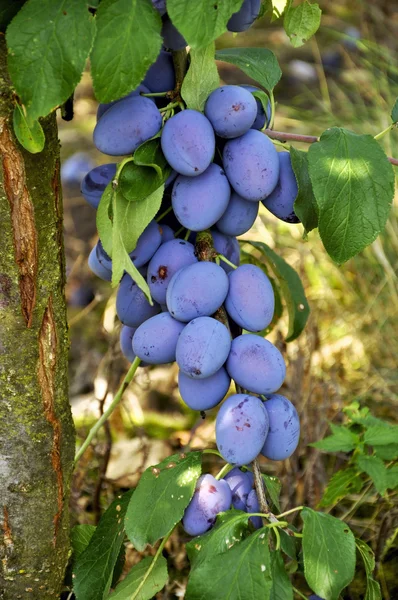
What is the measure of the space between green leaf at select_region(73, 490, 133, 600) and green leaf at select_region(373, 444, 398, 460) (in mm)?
470

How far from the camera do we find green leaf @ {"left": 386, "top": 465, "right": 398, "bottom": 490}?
1.12 m

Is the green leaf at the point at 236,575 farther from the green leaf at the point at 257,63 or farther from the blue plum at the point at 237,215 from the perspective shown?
the green leaf at the point at 257,63

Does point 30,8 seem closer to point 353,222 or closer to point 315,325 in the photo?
point 353,222

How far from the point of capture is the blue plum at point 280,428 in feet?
2.51

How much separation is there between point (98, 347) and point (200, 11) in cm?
175

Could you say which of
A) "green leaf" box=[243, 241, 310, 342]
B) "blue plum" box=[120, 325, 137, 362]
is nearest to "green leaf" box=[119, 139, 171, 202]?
"blue plum" box=[120, 325, 137, 362]

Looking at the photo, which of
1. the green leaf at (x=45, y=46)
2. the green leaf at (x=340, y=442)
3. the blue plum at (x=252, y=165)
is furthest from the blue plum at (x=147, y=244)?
the green leaf at (x=340, y=442)

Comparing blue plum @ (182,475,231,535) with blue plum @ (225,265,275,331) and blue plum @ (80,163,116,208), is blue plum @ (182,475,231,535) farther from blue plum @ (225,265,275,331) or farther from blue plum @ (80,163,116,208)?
blue plum @ (80,163,116,208)

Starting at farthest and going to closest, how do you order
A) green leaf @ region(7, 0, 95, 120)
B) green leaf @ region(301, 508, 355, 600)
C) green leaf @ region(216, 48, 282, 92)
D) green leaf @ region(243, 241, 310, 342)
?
green leaf @ region(243, 241, 310, 342) → green leaf @ region(216, 48, 282, 92) → green leaf @ region(301, 508, 355, 600) → green leaf @ region(7, 0, 95, 120)

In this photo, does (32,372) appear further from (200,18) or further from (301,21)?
(301,21)

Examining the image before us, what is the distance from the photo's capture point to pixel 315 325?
5.35 ft

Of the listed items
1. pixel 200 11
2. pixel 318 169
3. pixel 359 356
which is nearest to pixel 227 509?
pixel 318 169

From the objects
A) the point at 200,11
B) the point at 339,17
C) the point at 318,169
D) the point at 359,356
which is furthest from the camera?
the point at 339,17

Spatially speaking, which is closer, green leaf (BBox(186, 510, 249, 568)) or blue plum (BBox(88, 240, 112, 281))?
green leaf (BBox(186, 510, 249, 568))
